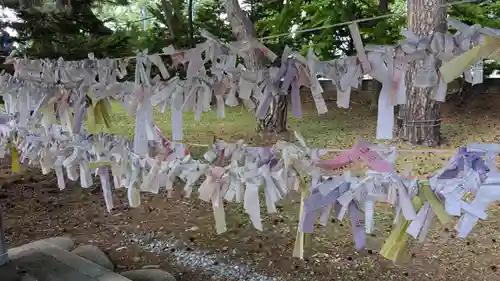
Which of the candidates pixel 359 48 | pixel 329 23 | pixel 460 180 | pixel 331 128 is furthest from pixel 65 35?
pixel 460 180

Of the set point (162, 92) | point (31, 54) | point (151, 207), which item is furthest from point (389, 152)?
point (31, 54)

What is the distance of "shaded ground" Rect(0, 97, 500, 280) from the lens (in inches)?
90.8

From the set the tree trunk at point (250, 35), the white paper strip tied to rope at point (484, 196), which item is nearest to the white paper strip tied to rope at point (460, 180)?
the white paper strip tied to rope at point (484, 196)

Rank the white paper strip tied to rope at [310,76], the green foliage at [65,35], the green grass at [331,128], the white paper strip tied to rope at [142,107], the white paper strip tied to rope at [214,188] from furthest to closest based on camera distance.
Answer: the green grass at [331,128] < the green foliage at [65,35] < the white paper strip tied to rope at [142,107] < the white paper strip tied to rope at [214,188] < the white paper strip tied to rope at [310,76]

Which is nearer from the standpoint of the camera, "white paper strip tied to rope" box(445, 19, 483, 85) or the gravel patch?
"white paper strip tied to rope" box(445, 19, 483, 85)

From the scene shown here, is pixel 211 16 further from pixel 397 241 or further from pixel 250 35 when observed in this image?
pixel 397 241

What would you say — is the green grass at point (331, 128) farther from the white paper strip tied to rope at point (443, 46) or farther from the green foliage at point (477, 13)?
the white paper strip tied to rope at point (443, 46)

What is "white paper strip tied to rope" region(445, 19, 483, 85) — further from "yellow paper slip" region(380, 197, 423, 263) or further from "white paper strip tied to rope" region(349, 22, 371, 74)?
"yellow paper slip" region(380, 197, 423, 263)

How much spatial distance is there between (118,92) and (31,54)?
2.69m

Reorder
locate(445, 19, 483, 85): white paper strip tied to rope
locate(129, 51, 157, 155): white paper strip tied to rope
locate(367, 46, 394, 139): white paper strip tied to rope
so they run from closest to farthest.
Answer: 1. locate(445, 19, 483, 85): white paper strip tied to rope
2. locate(367, 46, 394, 139): white paper strip tied to rope
3. locate(129, 51, 157, 155): white paper strip tied to rope

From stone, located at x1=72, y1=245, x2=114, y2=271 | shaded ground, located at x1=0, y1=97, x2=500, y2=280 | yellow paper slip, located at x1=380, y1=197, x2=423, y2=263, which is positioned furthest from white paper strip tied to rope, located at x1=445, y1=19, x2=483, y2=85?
stone, located at x1=72, y1=245, x2=114, y2=271

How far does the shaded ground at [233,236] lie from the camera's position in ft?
7.57

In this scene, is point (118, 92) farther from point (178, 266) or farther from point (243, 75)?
point (178, 266)

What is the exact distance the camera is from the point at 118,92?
149 cm
